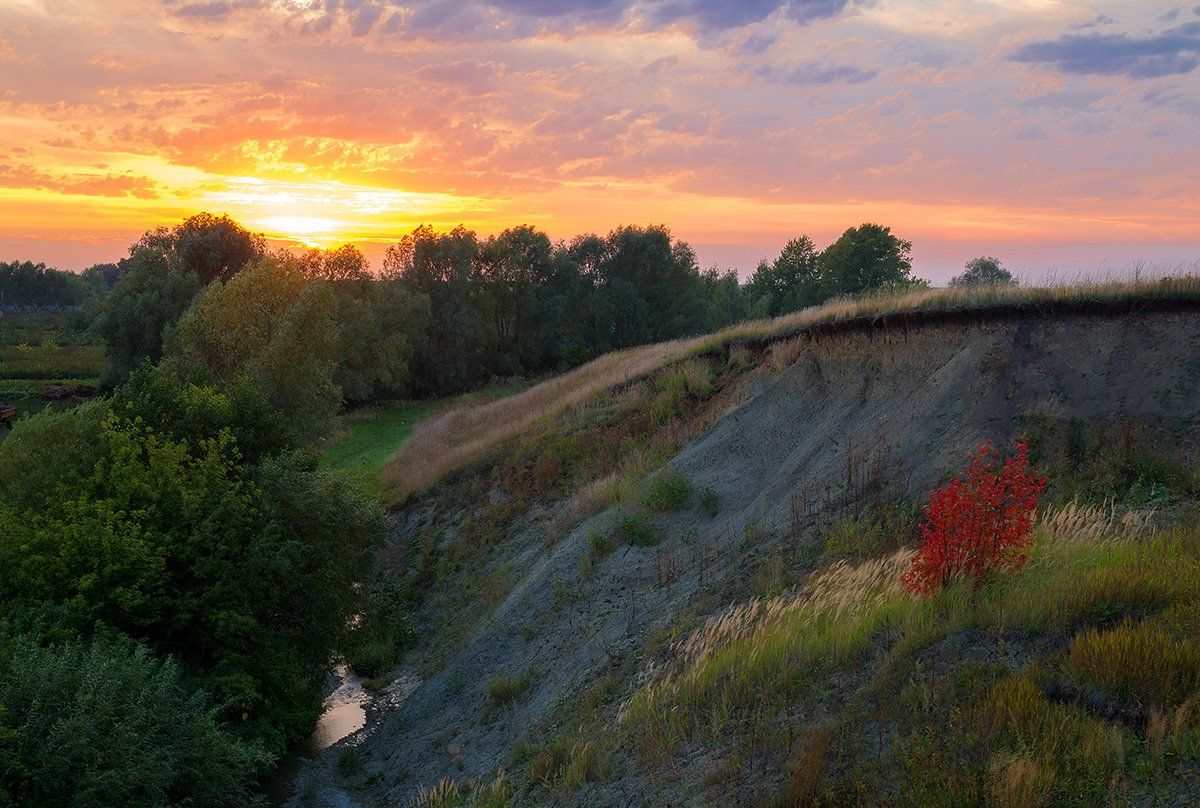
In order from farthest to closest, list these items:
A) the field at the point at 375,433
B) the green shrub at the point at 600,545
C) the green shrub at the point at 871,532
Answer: the field at the point at 375,433, the green shrub at the point at 600,545, the green shrub at the point at 871,532

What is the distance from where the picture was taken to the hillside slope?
54.4 feet

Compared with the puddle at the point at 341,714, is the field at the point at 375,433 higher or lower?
higher

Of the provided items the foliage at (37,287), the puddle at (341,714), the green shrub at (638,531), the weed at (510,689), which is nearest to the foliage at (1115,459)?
Result: the green shrub at (638,531)

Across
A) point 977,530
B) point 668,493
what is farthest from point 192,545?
point 977,530

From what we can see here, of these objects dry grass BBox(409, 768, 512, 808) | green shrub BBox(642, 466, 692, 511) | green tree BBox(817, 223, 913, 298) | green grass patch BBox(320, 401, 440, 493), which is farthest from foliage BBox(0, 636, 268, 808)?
green tree BBox(817, 223, 913, 298)

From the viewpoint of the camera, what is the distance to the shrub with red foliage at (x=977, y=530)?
1175cm

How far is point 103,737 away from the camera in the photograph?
14266 mm

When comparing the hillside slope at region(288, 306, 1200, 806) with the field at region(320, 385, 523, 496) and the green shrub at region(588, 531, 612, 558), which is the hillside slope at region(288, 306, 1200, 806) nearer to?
the green shrub at region(588, 531, 612, 558)

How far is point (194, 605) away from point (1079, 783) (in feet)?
58.4

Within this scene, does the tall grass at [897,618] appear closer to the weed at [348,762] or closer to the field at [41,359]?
the weed at [348,762]

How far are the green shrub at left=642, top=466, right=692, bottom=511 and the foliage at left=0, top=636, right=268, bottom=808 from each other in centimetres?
1125

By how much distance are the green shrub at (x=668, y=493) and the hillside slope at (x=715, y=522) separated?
65 millimetres

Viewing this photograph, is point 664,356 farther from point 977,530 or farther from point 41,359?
point 41,359

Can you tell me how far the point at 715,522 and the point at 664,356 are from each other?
15311 mm
